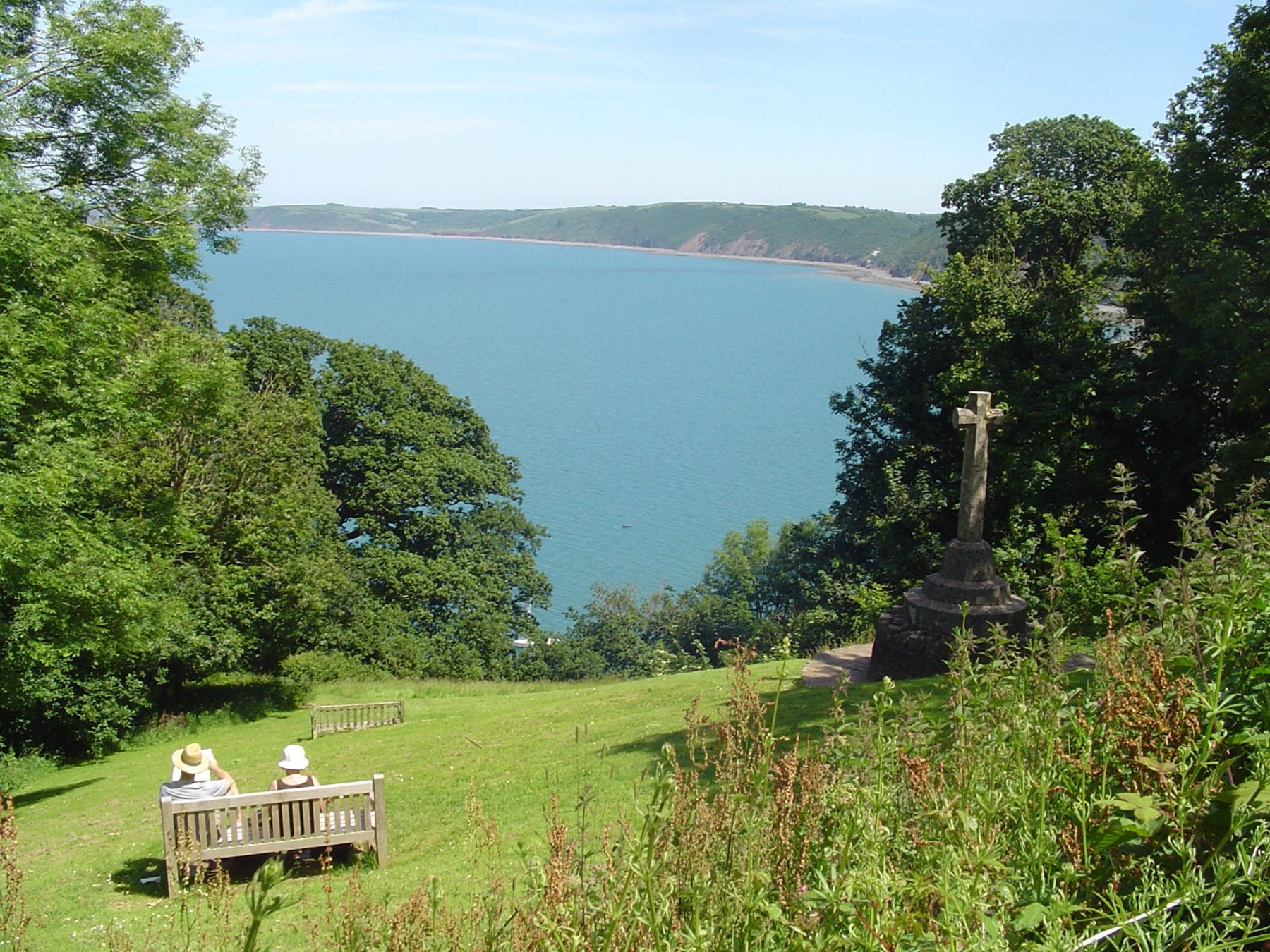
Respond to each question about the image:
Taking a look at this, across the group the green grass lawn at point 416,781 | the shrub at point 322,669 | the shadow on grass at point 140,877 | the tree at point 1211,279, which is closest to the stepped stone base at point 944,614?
the green grass lawn at point 416,781

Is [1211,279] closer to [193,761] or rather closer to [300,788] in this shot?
[300,788]

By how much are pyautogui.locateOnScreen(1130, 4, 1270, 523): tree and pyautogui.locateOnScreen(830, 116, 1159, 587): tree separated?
86 centimetres

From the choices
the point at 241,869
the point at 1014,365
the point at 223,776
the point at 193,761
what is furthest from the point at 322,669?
the point at 1014,365

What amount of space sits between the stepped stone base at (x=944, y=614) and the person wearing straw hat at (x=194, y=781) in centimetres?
743

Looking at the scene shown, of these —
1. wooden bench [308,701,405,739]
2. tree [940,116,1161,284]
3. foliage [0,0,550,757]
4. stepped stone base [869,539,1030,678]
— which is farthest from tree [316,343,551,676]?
stepped stone base [869,539,1030,678]

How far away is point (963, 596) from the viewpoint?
1199 cm

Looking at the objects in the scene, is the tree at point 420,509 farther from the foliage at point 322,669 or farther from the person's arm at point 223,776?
the person's arm at point 223,776

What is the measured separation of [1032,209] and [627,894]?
2422 cm

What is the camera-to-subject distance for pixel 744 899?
2363 millimetres

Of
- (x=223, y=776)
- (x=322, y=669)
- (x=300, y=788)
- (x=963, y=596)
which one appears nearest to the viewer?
(x=300, y=788)

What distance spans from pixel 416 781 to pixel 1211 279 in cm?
1421

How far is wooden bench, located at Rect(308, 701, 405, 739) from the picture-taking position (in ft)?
56.9

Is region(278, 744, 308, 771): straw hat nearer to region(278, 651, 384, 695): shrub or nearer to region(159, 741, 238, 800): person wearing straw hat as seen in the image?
region(159, 741, 238, 800): person wearing straw hat

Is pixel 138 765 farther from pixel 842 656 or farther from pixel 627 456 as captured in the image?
pixel 627 456
